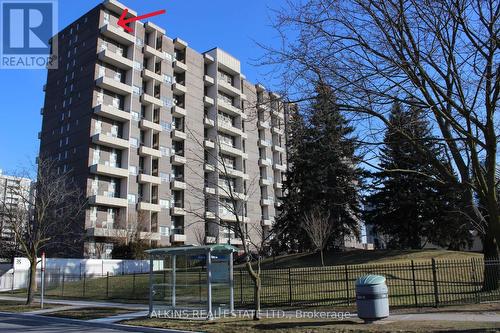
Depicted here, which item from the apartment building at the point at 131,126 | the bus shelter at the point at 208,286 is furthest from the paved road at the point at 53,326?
the apartment building at the point at 131,126

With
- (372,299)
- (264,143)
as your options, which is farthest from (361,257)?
(264,143)

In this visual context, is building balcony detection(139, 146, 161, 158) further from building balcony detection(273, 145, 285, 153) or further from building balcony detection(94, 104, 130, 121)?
building balcony detection(273, 145, 285, 153)

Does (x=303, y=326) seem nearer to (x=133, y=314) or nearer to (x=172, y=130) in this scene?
(x=133, y=314)

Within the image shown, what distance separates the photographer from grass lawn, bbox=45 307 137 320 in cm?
1780

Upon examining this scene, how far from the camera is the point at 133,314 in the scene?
18141mm

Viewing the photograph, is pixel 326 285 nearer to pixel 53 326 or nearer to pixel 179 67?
pixel 53 326

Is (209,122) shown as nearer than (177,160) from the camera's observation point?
No

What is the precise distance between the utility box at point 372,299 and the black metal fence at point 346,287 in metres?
4.06

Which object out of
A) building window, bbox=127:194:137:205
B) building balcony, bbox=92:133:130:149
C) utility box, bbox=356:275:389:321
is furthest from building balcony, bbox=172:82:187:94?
utility box, bbox=356:275:389:321

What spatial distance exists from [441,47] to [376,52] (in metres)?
1.45

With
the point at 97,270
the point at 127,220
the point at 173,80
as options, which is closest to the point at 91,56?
the point at 173,80

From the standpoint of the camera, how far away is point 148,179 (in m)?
60.8

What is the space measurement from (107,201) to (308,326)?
45992mm

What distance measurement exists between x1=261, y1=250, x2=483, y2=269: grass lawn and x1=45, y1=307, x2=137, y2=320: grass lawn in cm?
1793
